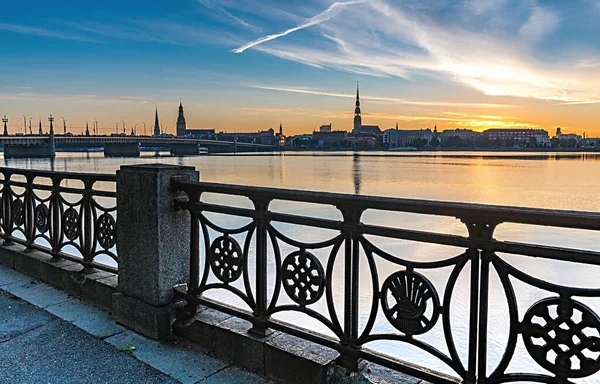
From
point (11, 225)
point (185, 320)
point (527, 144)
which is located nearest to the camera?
point (185, 320)

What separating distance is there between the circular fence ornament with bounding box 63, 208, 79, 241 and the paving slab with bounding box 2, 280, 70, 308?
0.52 metres

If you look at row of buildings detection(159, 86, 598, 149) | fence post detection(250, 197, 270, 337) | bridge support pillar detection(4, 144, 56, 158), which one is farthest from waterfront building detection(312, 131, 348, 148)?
fence post detection(250, 197, 270, 337)

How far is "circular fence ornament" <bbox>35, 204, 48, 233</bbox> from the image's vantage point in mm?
5039

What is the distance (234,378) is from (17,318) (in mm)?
2054

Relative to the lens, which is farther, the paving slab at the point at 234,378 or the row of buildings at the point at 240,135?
the row of buildings at the point at 240,135

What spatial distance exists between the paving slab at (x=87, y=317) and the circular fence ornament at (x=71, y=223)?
71 centimetres

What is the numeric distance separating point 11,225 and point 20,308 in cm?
189

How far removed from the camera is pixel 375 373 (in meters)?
2.55

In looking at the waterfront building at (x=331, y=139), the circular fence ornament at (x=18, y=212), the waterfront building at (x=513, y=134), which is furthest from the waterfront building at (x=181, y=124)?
the circular fence ornament at (x=18, y=212)

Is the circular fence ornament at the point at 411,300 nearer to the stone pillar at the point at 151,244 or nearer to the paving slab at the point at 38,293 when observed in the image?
the stone pillar at the point at 151,244

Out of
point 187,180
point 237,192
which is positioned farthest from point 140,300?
point 237,192

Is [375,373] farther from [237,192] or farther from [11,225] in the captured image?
[11,225]

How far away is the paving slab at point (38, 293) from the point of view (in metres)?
4.16

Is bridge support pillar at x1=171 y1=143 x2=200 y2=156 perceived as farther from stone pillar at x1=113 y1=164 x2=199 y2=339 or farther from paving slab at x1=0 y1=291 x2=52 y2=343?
stone pillar at x1=113 y1=164 x2=199 y2=339
